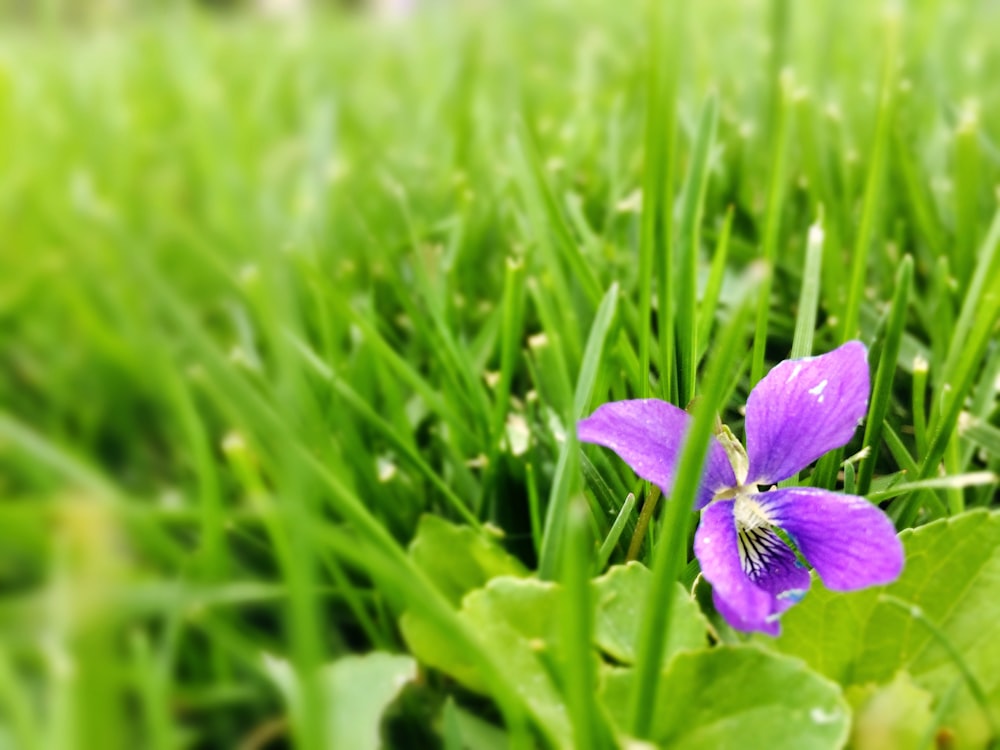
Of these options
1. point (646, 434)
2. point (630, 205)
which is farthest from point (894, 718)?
point (630, 205)

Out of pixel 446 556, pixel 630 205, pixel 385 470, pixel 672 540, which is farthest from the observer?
pixel 630 205

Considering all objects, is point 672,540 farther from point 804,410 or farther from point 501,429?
point 501,429

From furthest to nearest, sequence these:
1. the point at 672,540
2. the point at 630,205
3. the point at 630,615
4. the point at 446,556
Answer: the point at 630,205, the point at 446,556, the point at 630,615, the point at 672,540

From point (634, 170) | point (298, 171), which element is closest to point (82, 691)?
point (634, 170)

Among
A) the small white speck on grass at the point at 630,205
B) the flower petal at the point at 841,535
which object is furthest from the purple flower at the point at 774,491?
the small white speck on grass at the point at 630,205

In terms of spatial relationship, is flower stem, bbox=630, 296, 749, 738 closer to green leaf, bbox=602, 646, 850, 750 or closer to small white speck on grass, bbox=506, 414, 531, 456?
green leaf, bbox=602, 646, 850, 750

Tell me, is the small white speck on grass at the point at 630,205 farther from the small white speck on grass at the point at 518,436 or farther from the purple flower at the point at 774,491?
the purple flower at the point at 774,491

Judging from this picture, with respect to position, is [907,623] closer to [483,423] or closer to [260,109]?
[483,423]
